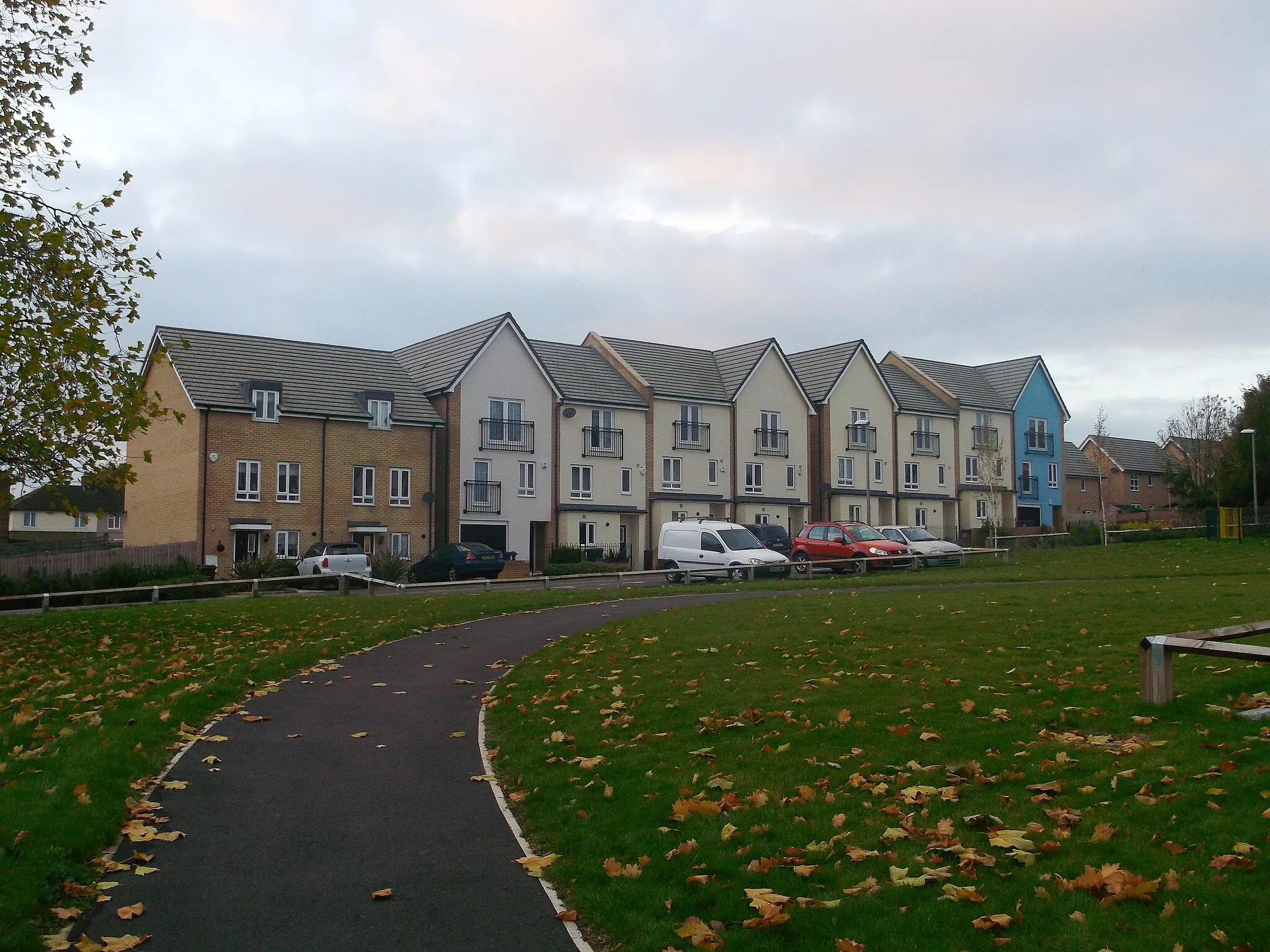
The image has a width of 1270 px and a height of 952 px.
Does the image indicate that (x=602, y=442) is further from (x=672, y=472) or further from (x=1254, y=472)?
(x=1254, y=472)

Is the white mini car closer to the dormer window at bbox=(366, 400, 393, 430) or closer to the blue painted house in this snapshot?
the dormer window at bbox=(366, 400, 393, 430)

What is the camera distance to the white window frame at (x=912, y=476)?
219 ft

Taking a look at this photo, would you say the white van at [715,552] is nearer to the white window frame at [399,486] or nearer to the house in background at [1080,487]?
the white window frame at [399,486]

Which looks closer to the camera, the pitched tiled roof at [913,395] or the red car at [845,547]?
the red car at [845,547]

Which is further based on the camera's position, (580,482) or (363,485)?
(580,482)

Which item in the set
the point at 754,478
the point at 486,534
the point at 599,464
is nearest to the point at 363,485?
the point at 486,534

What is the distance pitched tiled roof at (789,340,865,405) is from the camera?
6353 cm

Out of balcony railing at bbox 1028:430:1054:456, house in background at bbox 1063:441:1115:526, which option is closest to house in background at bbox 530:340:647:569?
balcony railing at bbox 1028:430:1054:456

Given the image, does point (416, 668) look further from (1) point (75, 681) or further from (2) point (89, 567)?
(2) point (89, 567)

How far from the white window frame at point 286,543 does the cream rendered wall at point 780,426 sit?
22.9 meters

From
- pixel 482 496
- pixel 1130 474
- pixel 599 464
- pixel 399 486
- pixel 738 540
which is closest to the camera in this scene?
pixel 738 540

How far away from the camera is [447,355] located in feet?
176

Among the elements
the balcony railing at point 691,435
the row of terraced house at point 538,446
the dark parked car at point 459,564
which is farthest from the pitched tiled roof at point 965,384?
the dark parked car at point 459,564

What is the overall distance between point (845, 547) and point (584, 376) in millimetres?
19888
